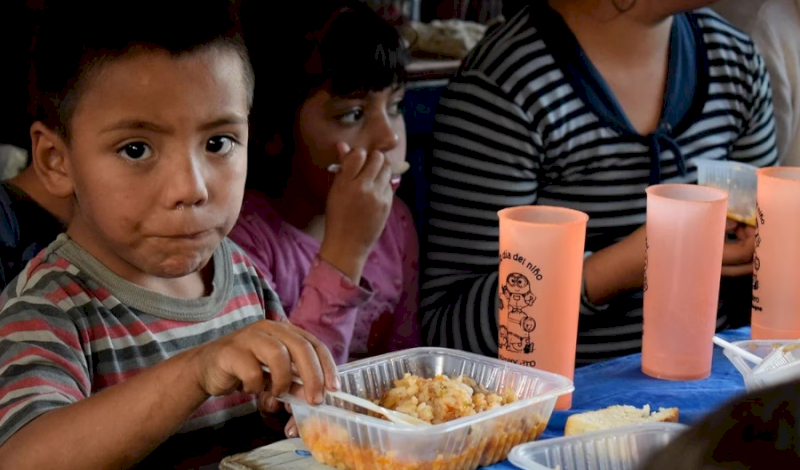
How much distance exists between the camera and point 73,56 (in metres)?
1.25

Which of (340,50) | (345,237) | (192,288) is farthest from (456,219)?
(192,288)

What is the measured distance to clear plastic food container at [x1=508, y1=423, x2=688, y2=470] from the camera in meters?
1.00

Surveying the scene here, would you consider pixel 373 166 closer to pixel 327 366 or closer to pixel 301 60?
pixel 301 60

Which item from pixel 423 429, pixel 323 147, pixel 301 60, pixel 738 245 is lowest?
pixel 423 429

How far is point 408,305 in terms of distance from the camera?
1.99 m

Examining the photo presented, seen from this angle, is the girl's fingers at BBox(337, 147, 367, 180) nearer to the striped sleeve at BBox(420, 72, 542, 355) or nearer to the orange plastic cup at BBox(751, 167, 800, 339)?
the striped sleeve at BBox(420, 72, 542, 355)

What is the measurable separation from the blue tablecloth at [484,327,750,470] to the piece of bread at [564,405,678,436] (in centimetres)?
3

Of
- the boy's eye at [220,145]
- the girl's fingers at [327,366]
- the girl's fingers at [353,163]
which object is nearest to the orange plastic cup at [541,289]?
the girl's fingers at [327,366]

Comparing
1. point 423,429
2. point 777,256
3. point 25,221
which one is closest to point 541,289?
point 423,429

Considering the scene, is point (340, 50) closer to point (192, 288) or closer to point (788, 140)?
point (192, 288)

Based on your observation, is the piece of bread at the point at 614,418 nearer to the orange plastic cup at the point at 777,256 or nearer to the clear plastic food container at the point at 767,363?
the clear plastic food container at the point at 767,363

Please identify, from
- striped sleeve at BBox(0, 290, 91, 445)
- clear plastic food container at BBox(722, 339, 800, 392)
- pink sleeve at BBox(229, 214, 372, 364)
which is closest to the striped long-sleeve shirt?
striped sleeve at BBox(0, 290, 91, 445)

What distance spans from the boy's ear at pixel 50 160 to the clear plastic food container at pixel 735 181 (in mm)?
945

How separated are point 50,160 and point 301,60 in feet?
2.00
